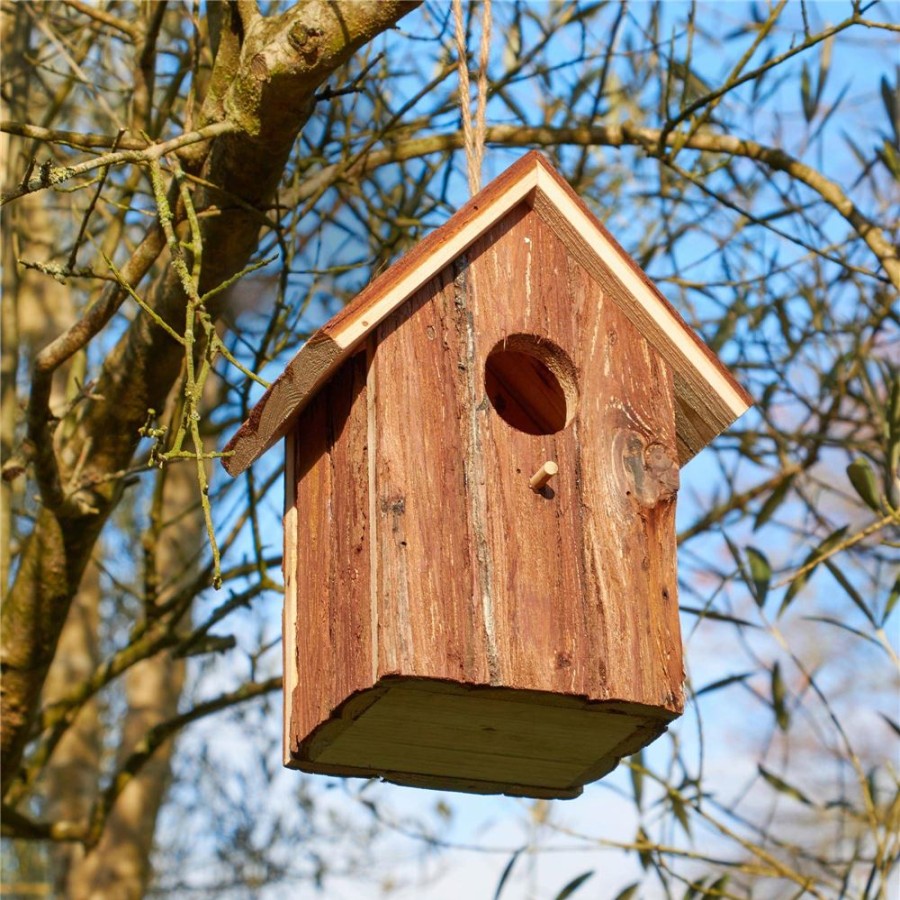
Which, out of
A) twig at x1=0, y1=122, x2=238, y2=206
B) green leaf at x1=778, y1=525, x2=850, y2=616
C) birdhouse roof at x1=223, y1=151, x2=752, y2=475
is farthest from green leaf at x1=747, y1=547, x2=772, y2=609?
twig at x1=0, y1=122, x2=238, y2=206

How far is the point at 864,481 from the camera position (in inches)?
115

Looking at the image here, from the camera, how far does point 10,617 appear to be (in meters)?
3.19

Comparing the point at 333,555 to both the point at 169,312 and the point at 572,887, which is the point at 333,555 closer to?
the point at 169,312

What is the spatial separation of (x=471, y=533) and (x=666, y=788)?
1.44m

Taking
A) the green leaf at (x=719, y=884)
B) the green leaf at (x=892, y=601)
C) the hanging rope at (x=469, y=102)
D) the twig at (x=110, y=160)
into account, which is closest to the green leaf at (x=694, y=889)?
the green leaf at (x=719, y=884)

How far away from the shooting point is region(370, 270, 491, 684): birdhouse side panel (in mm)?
2012

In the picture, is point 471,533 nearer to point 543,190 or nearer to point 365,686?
point 365,686

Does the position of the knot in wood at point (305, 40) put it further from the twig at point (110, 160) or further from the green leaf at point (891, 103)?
the green leaf at point (891, 103)

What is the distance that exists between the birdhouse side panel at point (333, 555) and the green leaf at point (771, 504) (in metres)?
1.56

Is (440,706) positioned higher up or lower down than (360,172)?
lower down

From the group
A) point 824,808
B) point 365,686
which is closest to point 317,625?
point 365,686

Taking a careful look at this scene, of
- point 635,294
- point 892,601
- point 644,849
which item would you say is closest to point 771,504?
point 892,601

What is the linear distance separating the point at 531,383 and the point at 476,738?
0.64 meters

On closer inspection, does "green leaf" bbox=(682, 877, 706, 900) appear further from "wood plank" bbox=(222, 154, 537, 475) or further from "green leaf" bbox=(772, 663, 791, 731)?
"wood plank" bbox=(222, 154, 537, 475)
